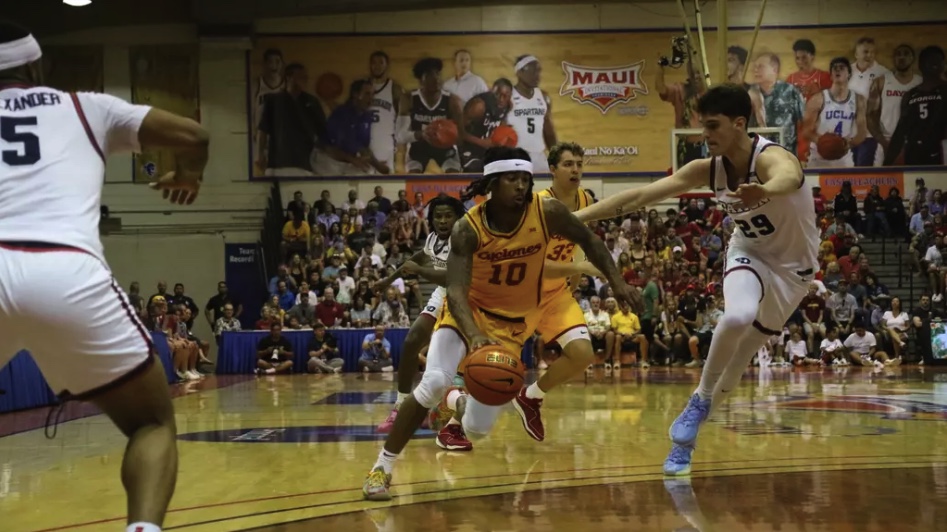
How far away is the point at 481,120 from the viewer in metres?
24.1

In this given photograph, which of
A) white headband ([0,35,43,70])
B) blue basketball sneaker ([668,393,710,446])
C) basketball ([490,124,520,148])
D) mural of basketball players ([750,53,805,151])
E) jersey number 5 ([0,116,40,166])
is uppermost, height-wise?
mural of basketball players ([750,53,805,151])

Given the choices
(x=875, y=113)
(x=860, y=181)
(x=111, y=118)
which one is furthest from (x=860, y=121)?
(x=111, y=118)

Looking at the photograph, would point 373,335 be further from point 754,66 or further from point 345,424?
point 754,66

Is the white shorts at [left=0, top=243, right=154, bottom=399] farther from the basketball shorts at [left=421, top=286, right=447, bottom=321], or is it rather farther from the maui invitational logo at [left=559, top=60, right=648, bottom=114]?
A: the maui invitational logo at [left=559, top=60, right=648, bottom=114]

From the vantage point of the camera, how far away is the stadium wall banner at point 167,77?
78.8 ft

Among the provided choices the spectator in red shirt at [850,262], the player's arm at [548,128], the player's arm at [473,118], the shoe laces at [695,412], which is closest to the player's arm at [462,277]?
the shoe laces at [695,412]

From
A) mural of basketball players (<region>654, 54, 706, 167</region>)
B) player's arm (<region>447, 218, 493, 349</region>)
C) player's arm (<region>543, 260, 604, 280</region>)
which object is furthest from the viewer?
mural of basketball players (<region>654, 54, 706, 167</region>)

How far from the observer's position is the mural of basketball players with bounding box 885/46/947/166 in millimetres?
23969

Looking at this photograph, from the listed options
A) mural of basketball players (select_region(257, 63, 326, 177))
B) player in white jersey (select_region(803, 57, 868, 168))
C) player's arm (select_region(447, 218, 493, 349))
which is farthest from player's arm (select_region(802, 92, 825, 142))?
player's arm (select_region(447, 218, 493, 349))

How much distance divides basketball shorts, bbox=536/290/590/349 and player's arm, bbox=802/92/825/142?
19.3 meters

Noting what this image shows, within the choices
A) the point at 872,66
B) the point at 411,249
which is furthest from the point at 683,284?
the point at 872,66

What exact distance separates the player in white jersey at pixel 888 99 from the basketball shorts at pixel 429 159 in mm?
10320

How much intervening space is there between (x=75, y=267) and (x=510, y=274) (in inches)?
117

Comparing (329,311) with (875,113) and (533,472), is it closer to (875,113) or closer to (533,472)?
(533,472)
